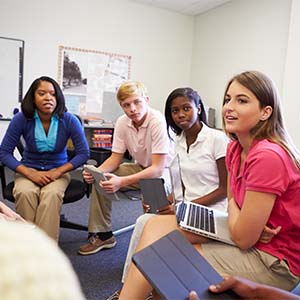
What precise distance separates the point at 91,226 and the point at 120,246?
0.28m

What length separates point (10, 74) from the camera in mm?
4430

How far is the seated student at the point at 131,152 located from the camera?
7.06 ft

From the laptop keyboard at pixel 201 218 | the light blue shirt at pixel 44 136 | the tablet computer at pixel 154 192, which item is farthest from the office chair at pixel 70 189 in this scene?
the laptop keyboard at pixel 201 218

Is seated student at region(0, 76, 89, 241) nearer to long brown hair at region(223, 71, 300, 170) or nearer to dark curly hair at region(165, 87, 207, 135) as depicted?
dark curly hair at region(165, 87, 207, 135)

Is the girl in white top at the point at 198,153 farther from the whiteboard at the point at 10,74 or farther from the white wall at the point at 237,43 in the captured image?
the whiteboard at the point at 10,74

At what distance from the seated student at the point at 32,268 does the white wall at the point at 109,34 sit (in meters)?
4.67

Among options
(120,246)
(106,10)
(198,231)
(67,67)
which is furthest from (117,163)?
(106,10)

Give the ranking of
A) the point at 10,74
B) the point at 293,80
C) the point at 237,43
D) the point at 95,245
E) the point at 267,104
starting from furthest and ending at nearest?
the point at 237,43, the point at 10,74, the point at 293,80, the point at 95,245, the point at 267,104

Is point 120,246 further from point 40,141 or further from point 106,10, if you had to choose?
point 106,10

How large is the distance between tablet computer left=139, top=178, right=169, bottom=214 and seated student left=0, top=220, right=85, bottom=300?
61.9 inches

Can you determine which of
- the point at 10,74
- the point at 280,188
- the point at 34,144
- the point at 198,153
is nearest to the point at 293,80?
the point at 198,153

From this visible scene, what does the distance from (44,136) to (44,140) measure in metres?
0.03

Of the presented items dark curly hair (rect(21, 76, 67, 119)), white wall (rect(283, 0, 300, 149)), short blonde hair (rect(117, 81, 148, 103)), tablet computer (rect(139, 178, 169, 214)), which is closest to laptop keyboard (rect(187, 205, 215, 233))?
tablet computer (rect(139, 178, 169, 214))

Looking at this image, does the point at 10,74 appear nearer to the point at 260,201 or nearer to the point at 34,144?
the point at 34,144
